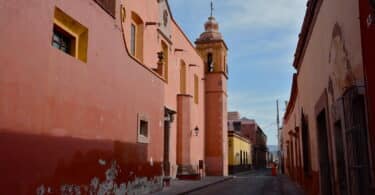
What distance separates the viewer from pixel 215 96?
1179 inches

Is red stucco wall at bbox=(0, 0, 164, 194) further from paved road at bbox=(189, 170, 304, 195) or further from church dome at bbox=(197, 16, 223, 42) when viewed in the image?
church dome at bbox=(197, 16, 223, 42)

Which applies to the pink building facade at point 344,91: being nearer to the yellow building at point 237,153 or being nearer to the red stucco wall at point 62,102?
the red stucco wall at point 62,102

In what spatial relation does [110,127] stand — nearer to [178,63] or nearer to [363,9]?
[363,9]

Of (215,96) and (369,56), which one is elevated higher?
(215,96)

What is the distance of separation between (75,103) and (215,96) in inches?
864

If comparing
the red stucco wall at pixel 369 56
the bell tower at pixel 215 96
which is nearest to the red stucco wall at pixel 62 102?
the red stucco wall at pixel 369 56

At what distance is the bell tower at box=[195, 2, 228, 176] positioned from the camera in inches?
1135

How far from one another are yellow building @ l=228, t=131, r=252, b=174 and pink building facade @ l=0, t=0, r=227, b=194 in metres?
23.5

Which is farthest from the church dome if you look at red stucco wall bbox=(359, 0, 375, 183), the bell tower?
red stucco wall bbox=(359, 0, 375, 183)

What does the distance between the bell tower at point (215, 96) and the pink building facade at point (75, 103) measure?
Result: 14.3 meters

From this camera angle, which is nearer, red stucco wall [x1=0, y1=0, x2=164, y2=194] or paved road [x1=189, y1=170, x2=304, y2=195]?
red stucco wall [x1=0, y1=0, x2=164, y2=194]

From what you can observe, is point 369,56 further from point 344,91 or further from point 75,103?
point 75,103

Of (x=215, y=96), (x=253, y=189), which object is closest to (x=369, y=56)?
(x=253, y=189)

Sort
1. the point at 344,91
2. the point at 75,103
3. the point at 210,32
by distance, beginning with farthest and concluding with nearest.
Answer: the point at 210,32, the point at 75,103, the point at 344,91
